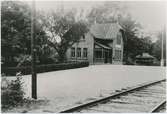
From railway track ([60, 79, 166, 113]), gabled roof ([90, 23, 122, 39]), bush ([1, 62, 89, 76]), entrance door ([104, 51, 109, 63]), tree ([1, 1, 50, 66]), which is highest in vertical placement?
gabled roof ([90, 23, 122, 39])

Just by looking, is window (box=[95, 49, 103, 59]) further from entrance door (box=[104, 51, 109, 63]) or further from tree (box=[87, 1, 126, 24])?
tree (box=[87, 1, 126, 24])

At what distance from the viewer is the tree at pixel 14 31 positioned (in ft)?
65.2

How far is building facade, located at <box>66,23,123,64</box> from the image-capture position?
41.5 m

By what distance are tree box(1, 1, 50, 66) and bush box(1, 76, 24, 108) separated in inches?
414

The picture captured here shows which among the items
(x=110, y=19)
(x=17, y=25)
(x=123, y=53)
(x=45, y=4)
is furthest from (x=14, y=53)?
(x=110, y=19)

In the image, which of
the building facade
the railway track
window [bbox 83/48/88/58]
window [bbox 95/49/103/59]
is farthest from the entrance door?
the railway track

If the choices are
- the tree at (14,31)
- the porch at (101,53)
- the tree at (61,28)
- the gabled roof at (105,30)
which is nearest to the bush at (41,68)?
the tree at (14,31)

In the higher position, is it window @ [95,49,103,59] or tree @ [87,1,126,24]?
tree @ [87,1,126,24]

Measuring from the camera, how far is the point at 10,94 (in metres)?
9.11

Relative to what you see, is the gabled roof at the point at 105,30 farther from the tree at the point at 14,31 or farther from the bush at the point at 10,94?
the bush at the point at 10,94

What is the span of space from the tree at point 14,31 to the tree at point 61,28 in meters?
8.89

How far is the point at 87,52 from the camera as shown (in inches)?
1655

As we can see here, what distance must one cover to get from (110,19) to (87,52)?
1881 cm

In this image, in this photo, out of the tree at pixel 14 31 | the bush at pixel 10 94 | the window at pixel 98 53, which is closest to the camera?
the bush at pixel 10 94
